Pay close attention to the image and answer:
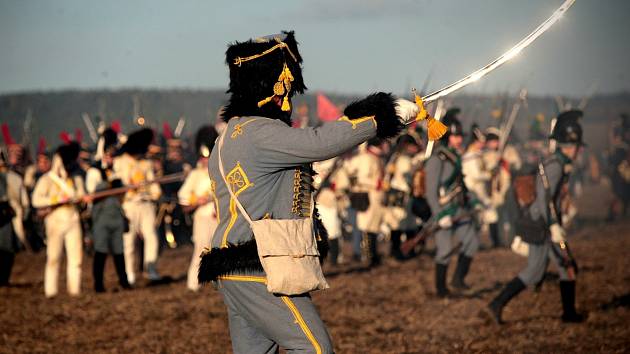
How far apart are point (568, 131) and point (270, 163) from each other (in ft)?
18.9

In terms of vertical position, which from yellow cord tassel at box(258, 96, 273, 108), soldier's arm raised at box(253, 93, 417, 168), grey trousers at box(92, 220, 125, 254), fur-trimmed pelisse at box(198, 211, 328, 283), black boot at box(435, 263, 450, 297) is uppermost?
yellow cord tassel at box(258, 96, 273, 108)

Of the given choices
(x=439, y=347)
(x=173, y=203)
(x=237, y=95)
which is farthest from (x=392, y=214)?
(x=237, y=95)

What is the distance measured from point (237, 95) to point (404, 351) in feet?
13.7

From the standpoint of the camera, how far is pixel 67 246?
12.1 metres

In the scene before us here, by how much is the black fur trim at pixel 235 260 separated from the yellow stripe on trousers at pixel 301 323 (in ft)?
0.74

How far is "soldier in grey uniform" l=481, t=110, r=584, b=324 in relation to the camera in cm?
934

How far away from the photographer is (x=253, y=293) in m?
4.70

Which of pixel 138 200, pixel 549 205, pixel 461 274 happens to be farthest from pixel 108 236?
pixel 549 205

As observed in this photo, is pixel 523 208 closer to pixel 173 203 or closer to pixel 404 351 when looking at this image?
pixel 404 351

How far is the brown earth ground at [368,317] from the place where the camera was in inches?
340

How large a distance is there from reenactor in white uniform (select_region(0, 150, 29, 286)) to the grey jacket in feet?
30.8

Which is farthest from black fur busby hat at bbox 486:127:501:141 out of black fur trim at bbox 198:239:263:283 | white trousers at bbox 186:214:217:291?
black fur trim at bbox 198:239:263:283

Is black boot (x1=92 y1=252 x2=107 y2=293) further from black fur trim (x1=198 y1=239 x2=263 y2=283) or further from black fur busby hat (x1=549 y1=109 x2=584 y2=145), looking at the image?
A: black fur trim (x1=198 y1=239 x2=263 y2=283)

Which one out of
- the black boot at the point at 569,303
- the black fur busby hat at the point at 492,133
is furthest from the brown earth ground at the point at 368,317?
the black fur busby hat at the point at 492,133
